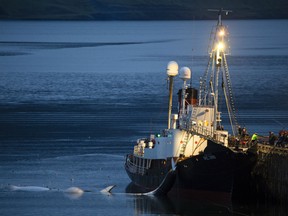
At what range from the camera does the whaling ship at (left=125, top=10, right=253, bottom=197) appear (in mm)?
57938

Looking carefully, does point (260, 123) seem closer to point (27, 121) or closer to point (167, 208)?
point (27, 121)

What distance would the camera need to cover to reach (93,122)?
9344 cm

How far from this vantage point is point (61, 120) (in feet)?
312

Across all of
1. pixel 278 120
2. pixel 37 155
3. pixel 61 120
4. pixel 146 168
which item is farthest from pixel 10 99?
pixel 146 168

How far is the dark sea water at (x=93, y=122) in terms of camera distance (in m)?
59.3

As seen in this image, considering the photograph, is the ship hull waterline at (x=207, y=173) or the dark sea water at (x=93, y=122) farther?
the dark sea water at (x=93, y=122)

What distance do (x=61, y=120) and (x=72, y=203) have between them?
117 ft

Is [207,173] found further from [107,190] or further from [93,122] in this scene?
[93,122]

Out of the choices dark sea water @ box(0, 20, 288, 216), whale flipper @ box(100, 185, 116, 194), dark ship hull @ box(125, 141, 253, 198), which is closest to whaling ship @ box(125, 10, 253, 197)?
dark ship hull @ box(125, 141, 253, 198)

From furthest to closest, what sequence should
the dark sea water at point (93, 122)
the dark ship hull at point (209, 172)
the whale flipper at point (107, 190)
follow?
1. the whale flipper at point (107, 190)
2. the dark sea water at point (93, 122)
3. the dark ship hull at point (209, 172)

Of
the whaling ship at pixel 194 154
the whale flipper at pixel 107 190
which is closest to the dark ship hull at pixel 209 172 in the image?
the whaling ship at pixel 194 154

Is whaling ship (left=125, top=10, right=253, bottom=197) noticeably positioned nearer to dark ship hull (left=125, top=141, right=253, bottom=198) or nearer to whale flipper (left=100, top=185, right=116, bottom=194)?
dark ship hull (left=125, top=141, right=253, bottom=198)

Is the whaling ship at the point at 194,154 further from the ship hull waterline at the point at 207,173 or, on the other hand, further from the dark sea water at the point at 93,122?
the dark sea water at the point at 93,122

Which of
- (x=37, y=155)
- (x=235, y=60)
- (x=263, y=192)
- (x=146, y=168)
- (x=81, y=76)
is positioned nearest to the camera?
(x=263, y=192)
